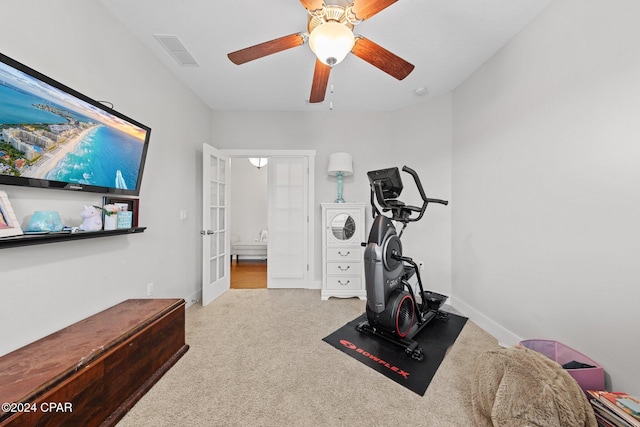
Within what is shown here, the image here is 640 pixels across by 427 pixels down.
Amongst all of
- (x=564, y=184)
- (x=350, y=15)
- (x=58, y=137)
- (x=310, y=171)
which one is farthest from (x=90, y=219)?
(x=564, y=184)

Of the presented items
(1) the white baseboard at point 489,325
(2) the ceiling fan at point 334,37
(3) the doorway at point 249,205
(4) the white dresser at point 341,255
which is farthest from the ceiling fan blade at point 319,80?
(3) the doorway at point 249,205

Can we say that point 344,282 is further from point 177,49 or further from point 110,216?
point 177,49

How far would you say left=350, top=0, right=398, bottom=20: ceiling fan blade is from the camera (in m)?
1.28

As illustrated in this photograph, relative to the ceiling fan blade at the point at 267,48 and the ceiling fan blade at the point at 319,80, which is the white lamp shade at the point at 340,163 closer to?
the ceiling fan blade at the point at 319,80

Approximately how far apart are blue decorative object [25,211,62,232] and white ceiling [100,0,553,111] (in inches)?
64.0

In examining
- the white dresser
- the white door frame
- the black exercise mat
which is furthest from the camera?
the white door frame

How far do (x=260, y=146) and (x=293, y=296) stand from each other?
2.29 meters

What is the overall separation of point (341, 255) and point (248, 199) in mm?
3256

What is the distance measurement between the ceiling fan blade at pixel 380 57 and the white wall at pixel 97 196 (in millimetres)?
1892

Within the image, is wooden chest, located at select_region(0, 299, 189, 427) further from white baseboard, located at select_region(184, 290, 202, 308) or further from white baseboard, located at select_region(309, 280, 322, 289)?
white baseboard, located at select_region(309, 280, 322, 289)

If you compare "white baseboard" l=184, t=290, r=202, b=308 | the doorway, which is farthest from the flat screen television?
the doorway

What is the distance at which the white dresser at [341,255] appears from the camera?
3.18 metres

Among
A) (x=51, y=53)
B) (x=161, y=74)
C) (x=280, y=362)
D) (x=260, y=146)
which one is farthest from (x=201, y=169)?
(x=280, y=362)

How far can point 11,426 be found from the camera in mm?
845
